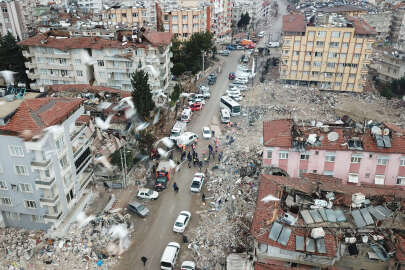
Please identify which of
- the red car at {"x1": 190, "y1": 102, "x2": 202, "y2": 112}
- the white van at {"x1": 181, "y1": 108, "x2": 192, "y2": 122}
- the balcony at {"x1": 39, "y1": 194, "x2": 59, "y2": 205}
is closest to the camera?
the balcony at {"x1": 39, "y1": 194, "x2": 59, "y2": 205}

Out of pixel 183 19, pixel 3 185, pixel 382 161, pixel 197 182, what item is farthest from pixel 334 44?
pixel 3 185

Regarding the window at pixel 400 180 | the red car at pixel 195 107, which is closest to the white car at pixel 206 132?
the red car at pixel 195 107

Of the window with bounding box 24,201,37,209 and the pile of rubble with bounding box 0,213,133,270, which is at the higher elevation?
the window with bounding box 24,201,37,209

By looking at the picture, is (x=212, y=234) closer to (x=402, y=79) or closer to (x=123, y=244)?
(x=123, y=244)

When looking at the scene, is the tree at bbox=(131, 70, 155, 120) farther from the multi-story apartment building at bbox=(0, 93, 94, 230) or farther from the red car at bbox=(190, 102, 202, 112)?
the multi-story apartment building at bbox=(0, 93, 94, 230)

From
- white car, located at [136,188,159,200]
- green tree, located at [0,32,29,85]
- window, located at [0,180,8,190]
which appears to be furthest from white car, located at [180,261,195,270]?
green tree, located at [0,32,29,85]

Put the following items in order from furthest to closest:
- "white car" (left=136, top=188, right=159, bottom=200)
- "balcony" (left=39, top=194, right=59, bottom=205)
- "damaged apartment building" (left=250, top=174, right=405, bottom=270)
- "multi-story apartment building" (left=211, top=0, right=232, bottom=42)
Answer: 1. "multi-story apartment building" (left=211, top=0, right=232, bottom=42)
2. "white car" (left=136, top=188, right=159, bottom=200)
3. "balcony" (left=39, top=194, right=59, bottom=205)
4. "damaged apartment building" (left=250, top=174, right=405, bottom=270)
